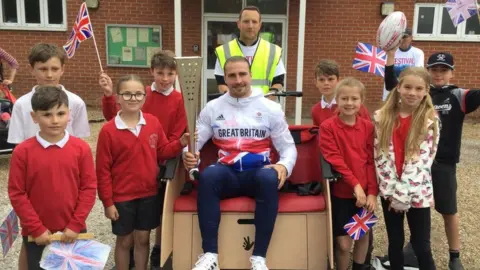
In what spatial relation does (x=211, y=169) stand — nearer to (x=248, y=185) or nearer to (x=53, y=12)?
(x=248, y=185)

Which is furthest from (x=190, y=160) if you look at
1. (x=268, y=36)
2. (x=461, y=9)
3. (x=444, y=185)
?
(x=268, y=36)

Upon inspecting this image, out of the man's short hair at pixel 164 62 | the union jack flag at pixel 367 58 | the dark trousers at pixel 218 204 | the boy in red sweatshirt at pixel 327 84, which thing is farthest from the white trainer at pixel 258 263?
the union jack flag at pixel 367 58

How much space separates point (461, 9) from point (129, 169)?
2.99 m

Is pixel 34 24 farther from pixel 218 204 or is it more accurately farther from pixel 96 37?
pixel 218 204

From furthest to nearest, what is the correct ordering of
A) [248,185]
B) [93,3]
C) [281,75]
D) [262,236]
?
[93,3] < [281,75] < [248,185] < [262,236]

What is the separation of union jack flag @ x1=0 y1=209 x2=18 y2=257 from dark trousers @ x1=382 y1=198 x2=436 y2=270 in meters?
2.38

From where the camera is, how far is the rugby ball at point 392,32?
3.28 metres

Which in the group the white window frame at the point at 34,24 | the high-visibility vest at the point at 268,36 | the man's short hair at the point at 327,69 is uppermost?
the white window frame at the point at 34,24

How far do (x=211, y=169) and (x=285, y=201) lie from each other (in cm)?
55

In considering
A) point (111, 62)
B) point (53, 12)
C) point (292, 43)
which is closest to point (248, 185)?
point (292, 43)

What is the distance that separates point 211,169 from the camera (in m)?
3.13

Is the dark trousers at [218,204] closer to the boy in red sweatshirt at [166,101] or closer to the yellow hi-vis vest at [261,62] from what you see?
the boy in red sweatshirt at [166,101]

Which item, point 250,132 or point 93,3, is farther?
point 93,3

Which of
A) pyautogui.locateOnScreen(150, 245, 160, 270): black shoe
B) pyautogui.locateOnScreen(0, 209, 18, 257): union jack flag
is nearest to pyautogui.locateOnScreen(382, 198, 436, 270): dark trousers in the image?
pyautogui.locateOnScreen(150, 245, 160, 270): black shoe
